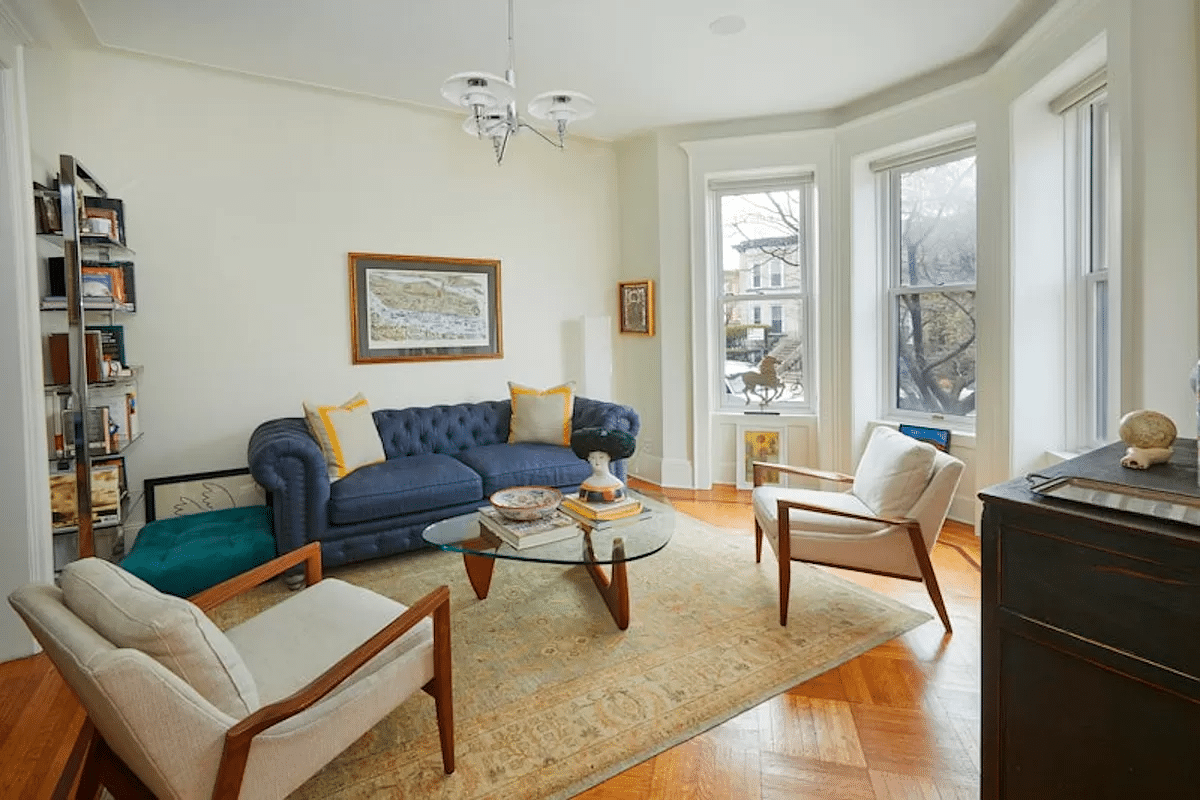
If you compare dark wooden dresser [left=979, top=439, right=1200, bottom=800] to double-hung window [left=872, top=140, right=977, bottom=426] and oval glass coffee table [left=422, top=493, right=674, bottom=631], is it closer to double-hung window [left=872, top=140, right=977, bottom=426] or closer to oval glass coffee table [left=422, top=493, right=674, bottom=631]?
oval glass coffee table [left=422, top=493, right=674, bottom=631]

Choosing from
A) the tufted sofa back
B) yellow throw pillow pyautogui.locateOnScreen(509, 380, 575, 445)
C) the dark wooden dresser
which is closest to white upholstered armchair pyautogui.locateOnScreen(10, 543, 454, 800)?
the dark wooden dresser

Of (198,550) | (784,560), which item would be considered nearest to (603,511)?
(784,560)

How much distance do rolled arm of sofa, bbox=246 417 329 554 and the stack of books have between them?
1.38 metres

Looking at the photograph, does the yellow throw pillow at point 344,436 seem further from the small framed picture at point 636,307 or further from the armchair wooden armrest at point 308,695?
the small framed picture at point 636,307

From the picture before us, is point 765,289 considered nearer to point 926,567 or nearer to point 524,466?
point 524,466

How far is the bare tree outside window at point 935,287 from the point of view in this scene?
4.21 meters

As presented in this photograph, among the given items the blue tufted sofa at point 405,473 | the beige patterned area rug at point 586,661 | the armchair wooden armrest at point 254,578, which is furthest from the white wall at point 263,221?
the armchair wooden armrest at point 254,578

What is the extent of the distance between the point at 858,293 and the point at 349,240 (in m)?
3.70

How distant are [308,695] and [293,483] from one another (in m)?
2.08

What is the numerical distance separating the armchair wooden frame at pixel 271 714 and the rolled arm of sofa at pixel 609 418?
2.56 metres

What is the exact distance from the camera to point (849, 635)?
2.69 meters

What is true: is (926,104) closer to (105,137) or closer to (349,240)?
(349,240)

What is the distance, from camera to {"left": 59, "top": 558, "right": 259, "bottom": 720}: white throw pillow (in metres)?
1.30

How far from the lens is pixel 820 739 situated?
205 centimetres
